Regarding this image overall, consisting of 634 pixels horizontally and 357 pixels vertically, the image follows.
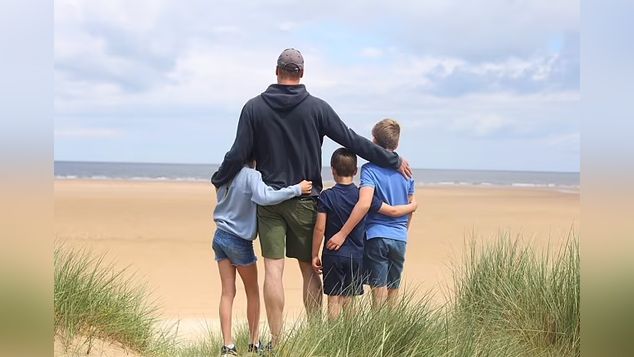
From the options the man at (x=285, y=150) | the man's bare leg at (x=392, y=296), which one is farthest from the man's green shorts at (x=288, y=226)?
the man's bare leg at (x=392, y=296)

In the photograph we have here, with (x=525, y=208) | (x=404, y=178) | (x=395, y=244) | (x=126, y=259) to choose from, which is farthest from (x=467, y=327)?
(x=525, y=208)

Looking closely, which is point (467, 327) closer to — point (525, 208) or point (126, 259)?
point (126, 259)

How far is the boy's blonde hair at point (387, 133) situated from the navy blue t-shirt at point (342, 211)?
364mm

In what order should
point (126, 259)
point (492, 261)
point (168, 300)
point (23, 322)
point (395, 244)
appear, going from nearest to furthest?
1. point (23, 322)
2. point (395, 244)
3. point (492, 261)
4. point (168, 300)
5. point (126, 259)

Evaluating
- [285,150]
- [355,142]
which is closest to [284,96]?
[285,150]

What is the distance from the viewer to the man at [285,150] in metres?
4.04

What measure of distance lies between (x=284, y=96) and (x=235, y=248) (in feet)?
3.37

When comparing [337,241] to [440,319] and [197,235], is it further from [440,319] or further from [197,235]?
[197,235]

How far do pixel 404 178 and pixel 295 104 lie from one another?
963mm

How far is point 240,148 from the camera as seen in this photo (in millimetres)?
4078

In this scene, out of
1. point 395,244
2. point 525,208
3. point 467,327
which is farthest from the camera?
point 525,208

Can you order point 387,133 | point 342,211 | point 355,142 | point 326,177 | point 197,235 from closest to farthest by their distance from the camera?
point 355,142 → point 342,211 → point 387,133 → point 197,235 → point 326,177

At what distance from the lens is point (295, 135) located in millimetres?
4047

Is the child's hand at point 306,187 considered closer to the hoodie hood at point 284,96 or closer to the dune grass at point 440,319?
the hoodie hood at point 284,96
